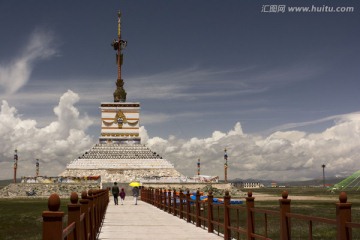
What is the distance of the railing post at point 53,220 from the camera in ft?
15.7

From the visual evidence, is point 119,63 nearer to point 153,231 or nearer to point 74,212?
point 153,231

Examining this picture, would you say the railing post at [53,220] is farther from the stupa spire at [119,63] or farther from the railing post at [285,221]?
the stupa spire at [119,63]

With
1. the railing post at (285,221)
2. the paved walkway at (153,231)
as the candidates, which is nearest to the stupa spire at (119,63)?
the paved walkway at (153,231)

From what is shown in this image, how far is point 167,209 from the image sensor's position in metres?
25.9

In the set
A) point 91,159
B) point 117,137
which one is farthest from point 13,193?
point 117,137

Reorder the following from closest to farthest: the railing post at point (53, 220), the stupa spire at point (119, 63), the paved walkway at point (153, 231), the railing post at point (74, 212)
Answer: the railing post at point (53, 220)
the railing post at point (74, 212)
the paved walkway at point (153, 231)
the stupa spire at point (119, 63)

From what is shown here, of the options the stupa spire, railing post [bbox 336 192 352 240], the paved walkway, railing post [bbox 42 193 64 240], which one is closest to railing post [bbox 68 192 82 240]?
railing post [bbox 42 193 64 240]

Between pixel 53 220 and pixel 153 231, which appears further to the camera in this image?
pixel 153 231

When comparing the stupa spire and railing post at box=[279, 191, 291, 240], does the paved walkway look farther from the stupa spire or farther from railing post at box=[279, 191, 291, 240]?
the stupa spire

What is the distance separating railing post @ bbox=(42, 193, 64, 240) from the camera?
478cm

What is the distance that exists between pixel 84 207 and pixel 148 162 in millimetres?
64220

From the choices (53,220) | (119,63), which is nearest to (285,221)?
(53,220)

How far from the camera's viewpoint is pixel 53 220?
4.85 metres

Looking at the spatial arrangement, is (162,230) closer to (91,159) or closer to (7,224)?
(7,224)
